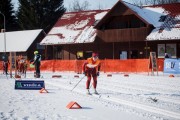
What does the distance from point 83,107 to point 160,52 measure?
81.0 ft

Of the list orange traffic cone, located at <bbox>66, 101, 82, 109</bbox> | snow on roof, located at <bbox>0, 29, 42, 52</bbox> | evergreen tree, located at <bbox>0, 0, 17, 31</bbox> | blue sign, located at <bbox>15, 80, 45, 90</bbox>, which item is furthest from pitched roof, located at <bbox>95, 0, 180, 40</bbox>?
evergreen tree, located at <bbox>0, 0, 17, 31</bbox>

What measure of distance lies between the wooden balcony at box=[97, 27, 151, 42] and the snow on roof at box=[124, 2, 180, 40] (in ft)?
3.09

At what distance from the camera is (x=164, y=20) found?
32906 mm

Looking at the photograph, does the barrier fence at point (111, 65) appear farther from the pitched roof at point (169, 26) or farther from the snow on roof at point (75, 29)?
the pitched roof at point (169, 26)

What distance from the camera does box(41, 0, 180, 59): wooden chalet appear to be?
1245 inches

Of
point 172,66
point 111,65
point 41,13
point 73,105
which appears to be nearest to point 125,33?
point 111,65

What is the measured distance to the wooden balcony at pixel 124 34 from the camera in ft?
106

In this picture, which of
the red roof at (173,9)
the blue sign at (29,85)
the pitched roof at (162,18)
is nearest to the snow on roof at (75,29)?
the pitched roof at (162,18)

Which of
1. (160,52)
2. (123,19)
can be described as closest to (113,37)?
(123,19)

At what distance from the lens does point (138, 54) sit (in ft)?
112

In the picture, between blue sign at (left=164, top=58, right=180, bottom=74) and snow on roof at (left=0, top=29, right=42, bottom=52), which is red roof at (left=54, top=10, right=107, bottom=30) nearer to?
snow on roof at (left=0, top=29, right=42, bottom=52)

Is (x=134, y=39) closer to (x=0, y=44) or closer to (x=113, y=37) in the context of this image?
(x=113, y=37)

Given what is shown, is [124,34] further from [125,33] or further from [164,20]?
[164,20]

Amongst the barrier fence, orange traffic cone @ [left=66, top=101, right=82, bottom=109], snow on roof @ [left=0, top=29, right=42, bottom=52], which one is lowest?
orange traffic cone @ [left=66, top=101, right=82, bottom=109]
